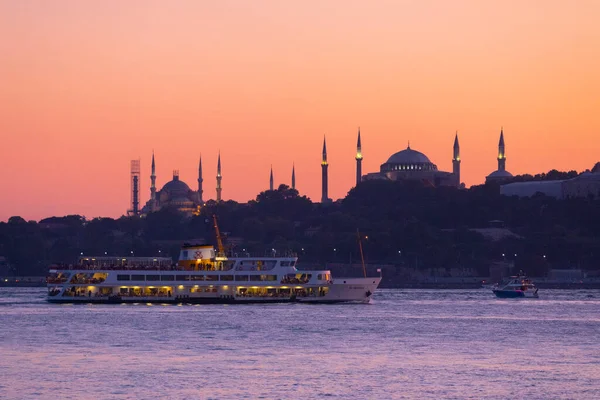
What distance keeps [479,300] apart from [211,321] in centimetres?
5269

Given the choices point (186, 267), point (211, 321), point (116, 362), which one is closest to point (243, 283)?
point (186, 267)

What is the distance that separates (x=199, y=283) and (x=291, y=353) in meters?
43.0

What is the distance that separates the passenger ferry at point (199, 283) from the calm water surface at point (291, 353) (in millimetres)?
3234

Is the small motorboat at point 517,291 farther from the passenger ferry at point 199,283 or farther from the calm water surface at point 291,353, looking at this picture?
the calm water surface at point 291,353

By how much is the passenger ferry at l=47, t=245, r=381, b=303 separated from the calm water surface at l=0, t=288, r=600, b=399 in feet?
10.6

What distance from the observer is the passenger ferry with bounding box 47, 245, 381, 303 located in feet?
→ 379

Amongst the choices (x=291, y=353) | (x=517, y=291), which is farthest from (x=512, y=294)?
(x=291, y=353)

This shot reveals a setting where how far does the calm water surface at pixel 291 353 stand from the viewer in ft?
196

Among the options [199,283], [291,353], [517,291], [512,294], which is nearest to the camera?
[291,353]

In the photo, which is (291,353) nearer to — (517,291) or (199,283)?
(199,283)

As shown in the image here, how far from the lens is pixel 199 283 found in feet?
380

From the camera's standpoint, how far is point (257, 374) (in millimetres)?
64375

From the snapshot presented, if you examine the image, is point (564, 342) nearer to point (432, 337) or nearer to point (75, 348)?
point (432, 337)

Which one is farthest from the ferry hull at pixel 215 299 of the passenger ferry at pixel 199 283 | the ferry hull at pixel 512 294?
the ferry hull at pixel 512 294
